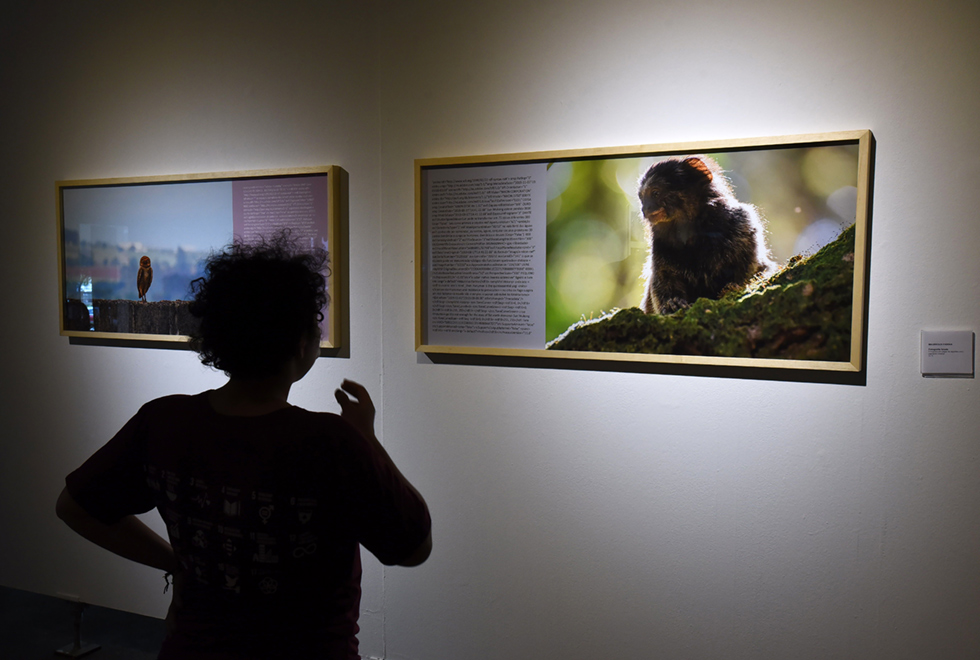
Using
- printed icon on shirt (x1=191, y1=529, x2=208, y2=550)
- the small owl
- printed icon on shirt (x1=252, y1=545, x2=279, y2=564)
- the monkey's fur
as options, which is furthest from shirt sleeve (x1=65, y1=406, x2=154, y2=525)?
the small owl

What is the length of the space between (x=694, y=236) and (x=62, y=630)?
9.26 ft

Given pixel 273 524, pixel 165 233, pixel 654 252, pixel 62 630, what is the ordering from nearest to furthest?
pixel 273 524
pixel 654 252
pixel 165 233
pixel 62 630

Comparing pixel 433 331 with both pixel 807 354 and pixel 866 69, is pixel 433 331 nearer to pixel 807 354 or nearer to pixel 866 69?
pixel 807 354

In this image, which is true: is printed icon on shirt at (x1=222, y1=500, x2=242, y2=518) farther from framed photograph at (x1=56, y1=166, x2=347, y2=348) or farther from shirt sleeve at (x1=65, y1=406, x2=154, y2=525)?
framed photograph at (x1=56, y1=166, x2=347, y2=348)

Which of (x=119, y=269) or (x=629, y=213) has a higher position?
(x=629, y=213)

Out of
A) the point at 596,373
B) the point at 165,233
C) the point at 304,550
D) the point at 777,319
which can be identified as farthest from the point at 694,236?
the point at 165,233

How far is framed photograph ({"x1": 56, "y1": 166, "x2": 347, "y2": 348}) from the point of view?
2.15 m

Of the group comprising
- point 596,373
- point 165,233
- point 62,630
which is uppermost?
point 165,233

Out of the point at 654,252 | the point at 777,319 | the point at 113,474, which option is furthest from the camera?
the point at 654,252

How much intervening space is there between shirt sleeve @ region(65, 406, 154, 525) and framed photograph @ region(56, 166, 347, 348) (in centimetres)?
106

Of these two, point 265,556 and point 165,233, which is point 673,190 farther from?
point 165,233

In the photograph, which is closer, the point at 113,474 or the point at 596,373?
the point at 113,474

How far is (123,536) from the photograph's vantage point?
→ 113 centimetres

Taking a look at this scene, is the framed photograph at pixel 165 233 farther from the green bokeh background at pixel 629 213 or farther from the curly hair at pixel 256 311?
the curly hair at pixel 256 311
